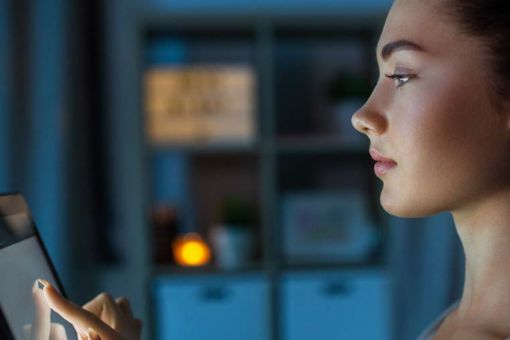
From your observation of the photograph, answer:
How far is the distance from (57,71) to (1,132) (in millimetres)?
420

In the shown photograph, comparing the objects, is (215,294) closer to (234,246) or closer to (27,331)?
(234,246)

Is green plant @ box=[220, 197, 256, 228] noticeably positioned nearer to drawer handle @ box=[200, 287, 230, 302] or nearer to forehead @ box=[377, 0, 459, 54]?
drawer handle @ box=[200, 287, 230, 302]

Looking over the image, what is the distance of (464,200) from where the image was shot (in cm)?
89

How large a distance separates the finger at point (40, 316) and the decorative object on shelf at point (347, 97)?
2.65 m

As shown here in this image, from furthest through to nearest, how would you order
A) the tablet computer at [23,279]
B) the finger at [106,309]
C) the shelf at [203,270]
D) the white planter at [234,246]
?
1. the white planter at [234,246]
2. the shelf at [203,270]
3. the finger at [106,309]
4. the tablet computer at [23,279]

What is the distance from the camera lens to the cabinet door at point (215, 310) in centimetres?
311

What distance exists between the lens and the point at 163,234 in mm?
3266

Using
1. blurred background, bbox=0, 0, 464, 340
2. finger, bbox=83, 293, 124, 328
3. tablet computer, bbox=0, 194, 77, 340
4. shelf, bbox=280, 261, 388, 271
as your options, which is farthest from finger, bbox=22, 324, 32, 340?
shelf, bbox=280, 261, 388, 271

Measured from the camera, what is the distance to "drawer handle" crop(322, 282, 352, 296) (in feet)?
10.4

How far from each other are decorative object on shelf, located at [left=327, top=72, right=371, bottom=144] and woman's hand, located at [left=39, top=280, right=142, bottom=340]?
254 centimetres

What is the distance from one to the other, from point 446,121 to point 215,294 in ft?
7.77

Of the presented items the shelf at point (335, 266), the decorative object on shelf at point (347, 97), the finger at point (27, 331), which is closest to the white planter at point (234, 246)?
the shelf at point (335, 266)

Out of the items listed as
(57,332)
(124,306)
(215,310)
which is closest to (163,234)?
(215,310)

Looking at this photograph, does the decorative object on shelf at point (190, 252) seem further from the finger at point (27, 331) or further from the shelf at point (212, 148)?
the finger at point (27, 331)
